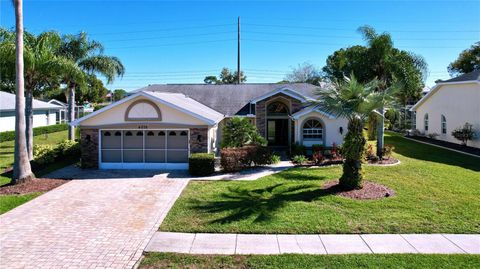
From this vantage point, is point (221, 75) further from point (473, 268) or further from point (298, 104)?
point (473, 268)

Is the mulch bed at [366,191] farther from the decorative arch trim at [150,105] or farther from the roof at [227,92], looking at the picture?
the roof at [227,92]

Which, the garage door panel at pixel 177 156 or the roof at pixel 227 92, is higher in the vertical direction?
the roof at pixel 227 92

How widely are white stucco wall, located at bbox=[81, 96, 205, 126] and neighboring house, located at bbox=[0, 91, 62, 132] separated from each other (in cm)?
1902

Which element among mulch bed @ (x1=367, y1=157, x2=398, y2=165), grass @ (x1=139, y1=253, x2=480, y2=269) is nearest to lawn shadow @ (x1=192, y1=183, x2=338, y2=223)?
grass @ (x1=139, y1=253, x2=480, y2=269)

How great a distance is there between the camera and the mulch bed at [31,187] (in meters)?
14.1

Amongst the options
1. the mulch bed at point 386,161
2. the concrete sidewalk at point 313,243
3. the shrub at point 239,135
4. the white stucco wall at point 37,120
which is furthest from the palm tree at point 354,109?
the white stucco wall at point 37,120

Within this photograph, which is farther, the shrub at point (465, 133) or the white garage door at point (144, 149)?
the shrub at point (465, 133)

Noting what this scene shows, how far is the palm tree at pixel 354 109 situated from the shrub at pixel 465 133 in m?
15.7

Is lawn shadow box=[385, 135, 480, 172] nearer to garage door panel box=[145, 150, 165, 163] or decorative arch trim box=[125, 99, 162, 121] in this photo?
garage door panel box=[145, 150, 165, 163]

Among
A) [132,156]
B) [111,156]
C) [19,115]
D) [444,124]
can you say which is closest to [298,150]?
[132,156]

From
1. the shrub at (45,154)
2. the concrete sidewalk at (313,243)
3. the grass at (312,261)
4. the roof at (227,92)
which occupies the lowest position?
the grass at (312,261)

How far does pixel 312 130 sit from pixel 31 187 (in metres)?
15.6

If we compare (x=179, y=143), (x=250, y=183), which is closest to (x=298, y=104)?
(x=179, y=143)

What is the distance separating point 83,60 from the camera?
26.5 m
